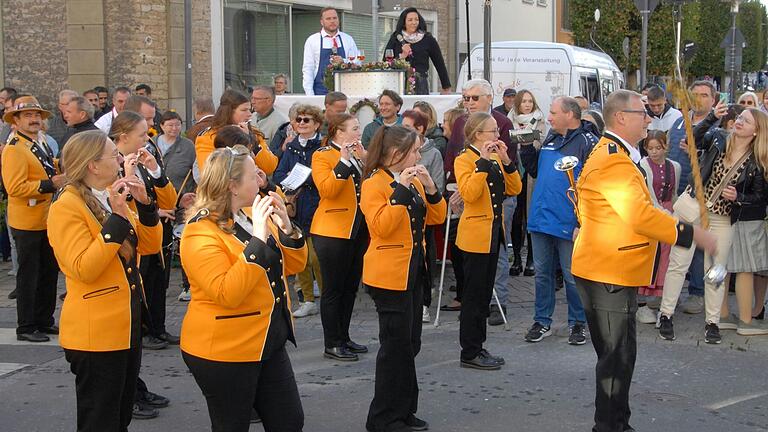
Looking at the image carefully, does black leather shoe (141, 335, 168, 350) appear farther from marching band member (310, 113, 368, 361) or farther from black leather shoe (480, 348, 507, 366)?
black leather shoe (480, 348, 507, 366)

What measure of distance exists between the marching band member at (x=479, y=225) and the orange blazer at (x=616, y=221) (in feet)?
5.31

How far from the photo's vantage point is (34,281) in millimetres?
8570

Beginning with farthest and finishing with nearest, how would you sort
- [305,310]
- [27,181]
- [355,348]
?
[305,310] < [27,181] < [355,348]

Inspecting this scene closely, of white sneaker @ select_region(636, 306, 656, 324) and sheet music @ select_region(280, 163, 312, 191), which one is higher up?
sheet music @ select_region(280, 163, 312, 191)

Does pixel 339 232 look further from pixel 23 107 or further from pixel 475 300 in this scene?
pixel 23 107

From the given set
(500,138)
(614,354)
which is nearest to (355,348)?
(500,138)

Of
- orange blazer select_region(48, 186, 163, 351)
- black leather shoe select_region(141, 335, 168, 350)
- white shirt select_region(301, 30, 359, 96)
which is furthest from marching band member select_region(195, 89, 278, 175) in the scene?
white shirt select_region(301, 30, 359, 96)

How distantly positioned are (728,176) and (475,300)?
8.97ft

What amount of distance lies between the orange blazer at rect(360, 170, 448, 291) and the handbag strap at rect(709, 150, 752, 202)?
333 cm

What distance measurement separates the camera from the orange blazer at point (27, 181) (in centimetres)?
838

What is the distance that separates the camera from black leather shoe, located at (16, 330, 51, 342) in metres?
8.49

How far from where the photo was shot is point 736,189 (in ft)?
28.0

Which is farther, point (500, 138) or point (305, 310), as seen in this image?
point (305, 310)

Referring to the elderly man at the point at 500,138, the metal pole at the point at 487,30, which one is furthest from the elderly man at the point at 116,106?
the metal pole at the point at 487,30
